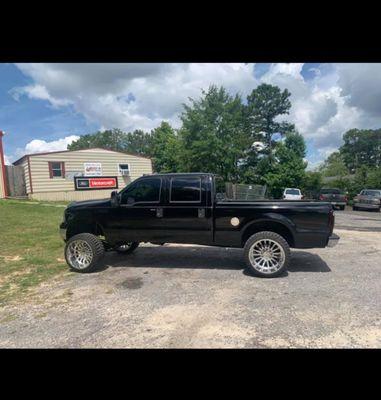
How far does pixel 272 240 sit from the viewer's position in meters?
4.96

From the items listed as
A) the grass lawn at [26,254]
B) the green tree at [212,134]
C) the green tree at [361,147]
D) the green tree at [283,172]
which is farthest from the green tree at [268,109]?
the green tree at [361,147]

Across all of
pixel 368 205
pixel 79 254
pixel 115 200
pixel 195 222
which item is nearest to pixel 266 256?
pixel 195 222

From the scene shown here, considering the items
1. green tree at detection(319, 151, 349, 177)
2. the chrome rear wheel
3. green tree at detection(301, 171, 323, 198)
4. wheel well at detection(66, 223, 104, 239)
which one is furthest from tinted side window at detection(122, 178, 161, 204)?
green tree at detection(319, 151, 349, 177)

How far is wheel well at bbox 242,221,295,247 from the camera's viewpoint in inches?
203

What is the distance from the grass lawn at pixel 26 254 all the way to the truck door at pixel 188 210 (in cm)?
238

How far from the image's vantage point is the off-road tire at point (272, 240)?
16.1 feet

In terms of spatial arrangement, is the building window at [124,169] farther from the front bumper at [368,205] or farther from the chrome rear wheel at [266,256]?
the chrome rear wheel at [266,256]

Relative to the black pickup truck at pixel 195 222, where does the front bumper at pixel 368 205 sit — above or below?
below

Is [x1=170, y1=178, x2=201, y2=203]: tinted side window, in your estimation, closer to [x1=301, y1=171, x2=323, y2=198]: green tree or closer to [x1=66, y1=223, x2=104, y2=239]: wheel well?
[x1=66, y1=223, x2=104, y2=239]: wheel well

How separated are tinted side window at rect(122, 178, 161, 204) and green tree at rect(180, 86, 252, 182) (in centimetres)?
1910

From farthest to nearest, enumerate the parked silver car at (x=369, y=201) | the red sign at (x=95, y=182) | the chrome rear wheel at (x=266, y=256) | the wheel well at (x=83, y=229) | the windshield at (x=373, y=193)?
the red sign at (x=95, y=182) < the windshield at (x=373, y=193) < the parked silver car at (x=369, y=201) < the wheel well at (x=83, y=229) < the chrome rear wheel at (x=266, y=256)
